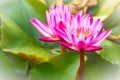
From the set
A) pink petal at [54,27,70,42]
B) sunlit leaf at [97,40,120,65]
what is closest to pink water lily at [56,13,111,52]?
pink petal at [54,27,70,42]

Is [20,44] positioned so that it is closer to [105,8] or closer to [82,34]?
[82,34]

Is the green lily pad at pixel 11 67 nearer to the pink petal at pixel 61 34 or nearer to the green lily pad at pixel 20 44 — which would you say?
the green lily pad at pixel 20 44

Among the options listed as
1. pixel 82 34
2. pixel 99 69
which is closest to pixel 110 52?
pixel 99 69

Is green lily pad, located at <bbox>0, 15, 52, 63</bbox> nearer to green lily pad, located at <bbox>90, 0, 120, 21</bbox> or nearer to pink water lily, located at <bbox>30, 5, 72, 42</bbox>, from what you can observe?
pink water lily, located at <bbox>30, 5, 72, 42</bbox>

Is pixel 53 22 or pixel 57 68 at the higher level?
pixel 53 22

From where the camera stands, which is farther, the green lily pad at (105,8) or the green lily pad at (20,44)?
the green lily pad at (105,8)

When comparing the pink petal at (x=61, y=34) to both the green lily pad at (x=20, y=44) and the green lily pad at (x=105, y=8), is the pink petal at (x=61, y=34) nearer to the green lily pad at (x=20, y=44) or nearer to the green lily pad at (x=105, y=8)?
the green lily pad at (x=20, y=44)

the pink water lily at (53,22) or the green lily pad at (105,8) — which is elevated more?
the green lily pad at (105,8)

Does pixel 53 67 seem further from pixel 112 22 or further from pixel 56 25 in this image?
pixel 112 22

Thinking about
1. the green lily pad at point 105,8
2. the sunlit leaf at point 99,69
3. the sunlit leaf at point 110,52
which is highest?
the green lily pad at point 105,8

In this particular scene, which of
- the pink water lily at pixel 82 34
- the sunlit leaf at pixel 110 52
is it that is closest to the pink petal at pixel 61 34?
the pink water lily at pixel 82 34
